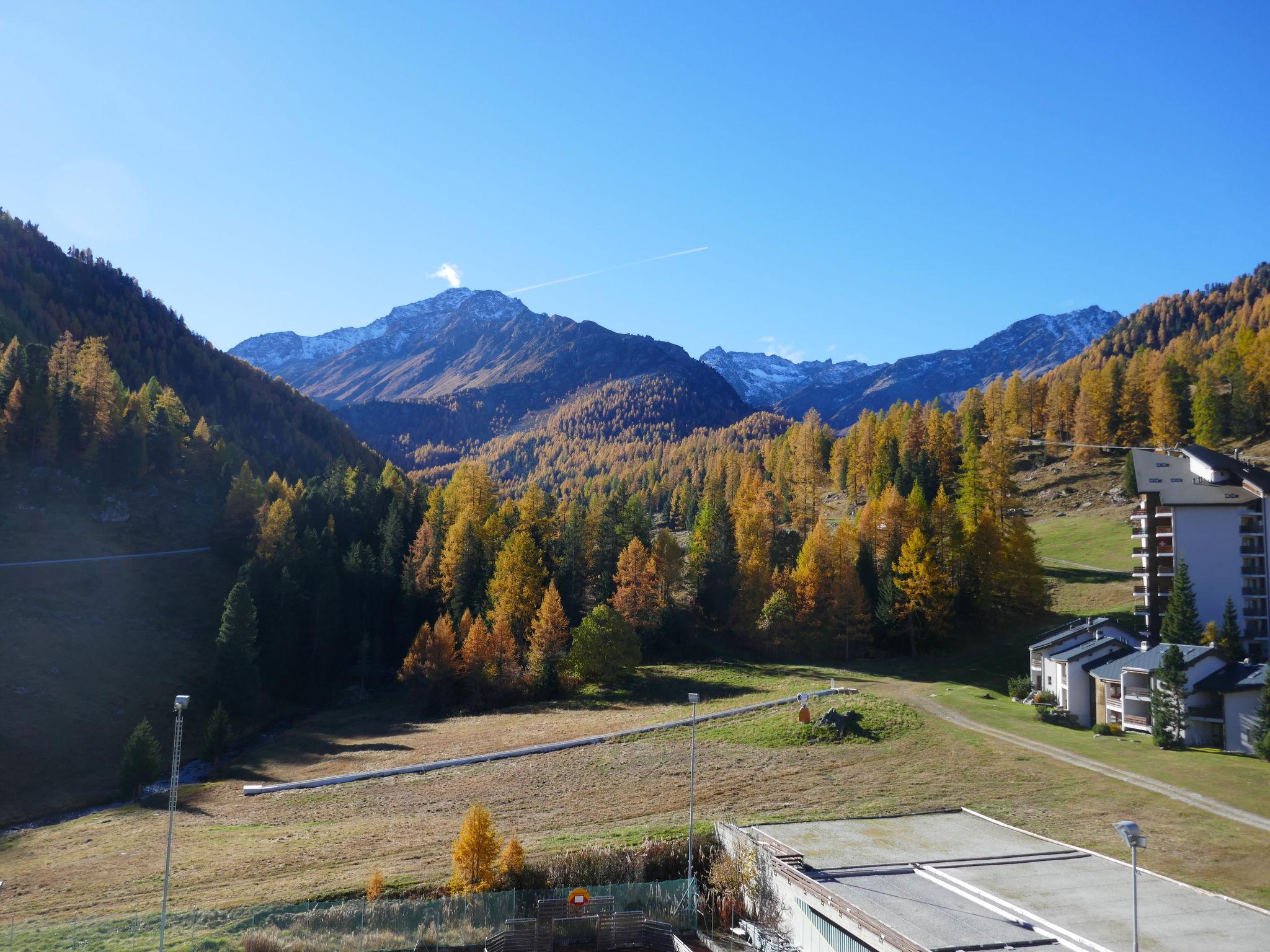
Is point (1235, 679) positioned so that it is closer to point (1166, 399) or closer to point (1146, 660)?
point (1146, 660)

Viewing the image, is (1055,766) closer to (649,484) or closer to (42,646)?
(42,646)

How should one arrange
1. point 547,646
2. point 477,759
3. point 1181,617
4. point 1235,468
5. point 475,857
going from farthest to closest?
point 547,646 < point 1235,468 < point 1181,617 < point 477,759 < point 475,857

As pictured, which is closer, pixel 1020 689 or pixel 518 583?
pixel 1020 689

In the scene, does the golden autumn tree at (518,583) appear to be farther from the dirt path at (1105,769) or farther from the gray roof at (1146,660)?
the gray roof at (1146,660)

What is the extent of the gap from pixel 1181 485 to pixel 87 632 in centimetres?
9356

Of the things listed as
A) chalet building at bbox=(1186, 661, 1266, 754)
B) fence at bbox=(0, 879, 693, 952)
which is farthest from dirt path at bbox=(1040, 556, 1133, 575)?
fence at bbox=(0, 879, 693, 952)

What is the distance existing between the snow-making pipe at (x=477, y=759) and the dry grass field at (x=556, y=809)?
1082 millimetres

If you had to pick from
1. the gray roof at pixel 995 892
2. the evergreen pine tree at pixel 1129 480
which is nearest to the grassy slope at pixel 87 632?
the gray roof at pixel 995 892

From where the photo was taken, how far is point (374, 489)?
10069cm

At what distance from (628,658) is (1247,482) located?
52.8m

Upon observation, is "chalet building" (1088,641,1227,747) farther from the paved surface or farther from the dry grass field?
the paved surface

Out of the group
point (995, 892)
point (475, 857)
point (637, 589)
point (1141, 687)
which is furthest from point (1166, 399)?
point (475, 857)

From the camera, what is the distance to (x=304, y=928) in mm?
24547

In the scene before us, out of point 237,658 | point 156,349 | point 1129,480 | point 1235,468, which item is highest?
point 156,349
